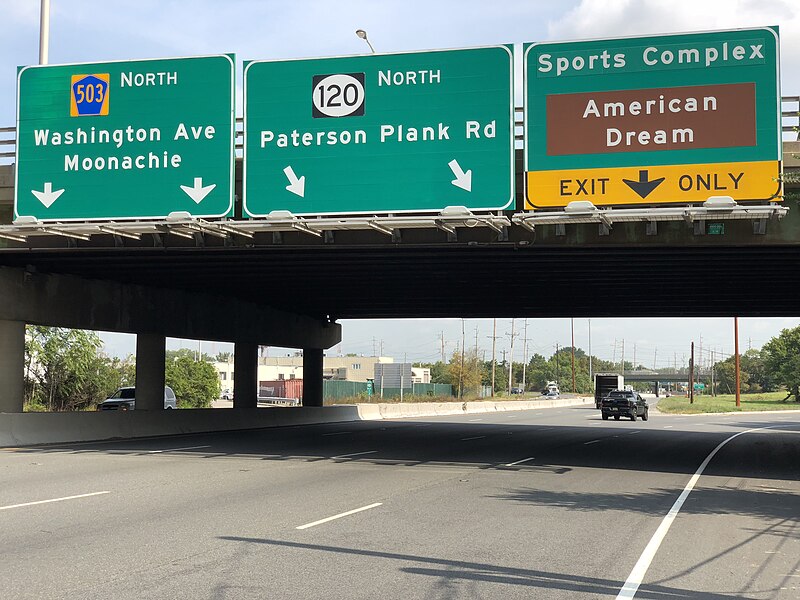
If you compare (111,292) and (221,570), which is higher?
(111,292)

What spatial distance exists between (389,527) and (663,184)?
9.24m

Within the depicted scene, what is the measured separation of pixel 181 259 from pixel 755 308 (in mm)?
24750

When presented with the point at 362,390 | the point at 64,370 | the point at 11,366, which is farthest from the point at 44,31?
the point at 362,390

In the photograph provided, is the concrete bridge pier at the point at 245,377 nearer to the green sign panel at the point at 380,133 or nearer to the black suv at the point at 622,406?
the green sign panel at the point at 380,133

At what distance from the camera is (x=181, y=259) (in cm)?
2464

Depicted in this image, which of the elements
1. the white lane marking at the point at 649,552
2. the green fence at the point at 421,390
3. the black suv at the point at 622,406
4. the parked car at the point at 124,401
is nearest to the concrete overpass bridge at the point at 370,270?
the parked car at the point at 124,401

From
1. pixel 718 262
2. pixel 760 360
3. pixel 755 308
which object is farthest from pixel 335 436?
pixel 760 360

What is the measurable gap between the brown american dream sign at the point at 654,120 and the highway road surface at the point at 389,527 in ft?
21.2

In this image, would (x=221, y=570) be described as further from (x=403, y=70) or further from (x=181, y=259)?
(x=181, y=259)

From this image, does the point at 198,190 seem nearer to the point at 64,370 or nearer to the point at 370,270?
the point at 370,270

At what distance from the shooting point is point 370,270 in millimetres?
27328

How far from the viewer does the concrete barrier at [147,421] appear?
25.3 metres

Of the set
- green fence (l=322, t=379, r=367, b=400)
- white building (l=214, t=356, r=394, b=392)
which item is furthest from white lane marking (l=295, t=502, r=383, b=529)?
white building (l=214, t=356, r=394, b=392)

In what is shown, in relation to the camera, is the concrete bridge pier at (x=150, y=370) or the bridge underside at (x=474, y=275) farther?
the concrete bridge pier at (x=150, y=370)
